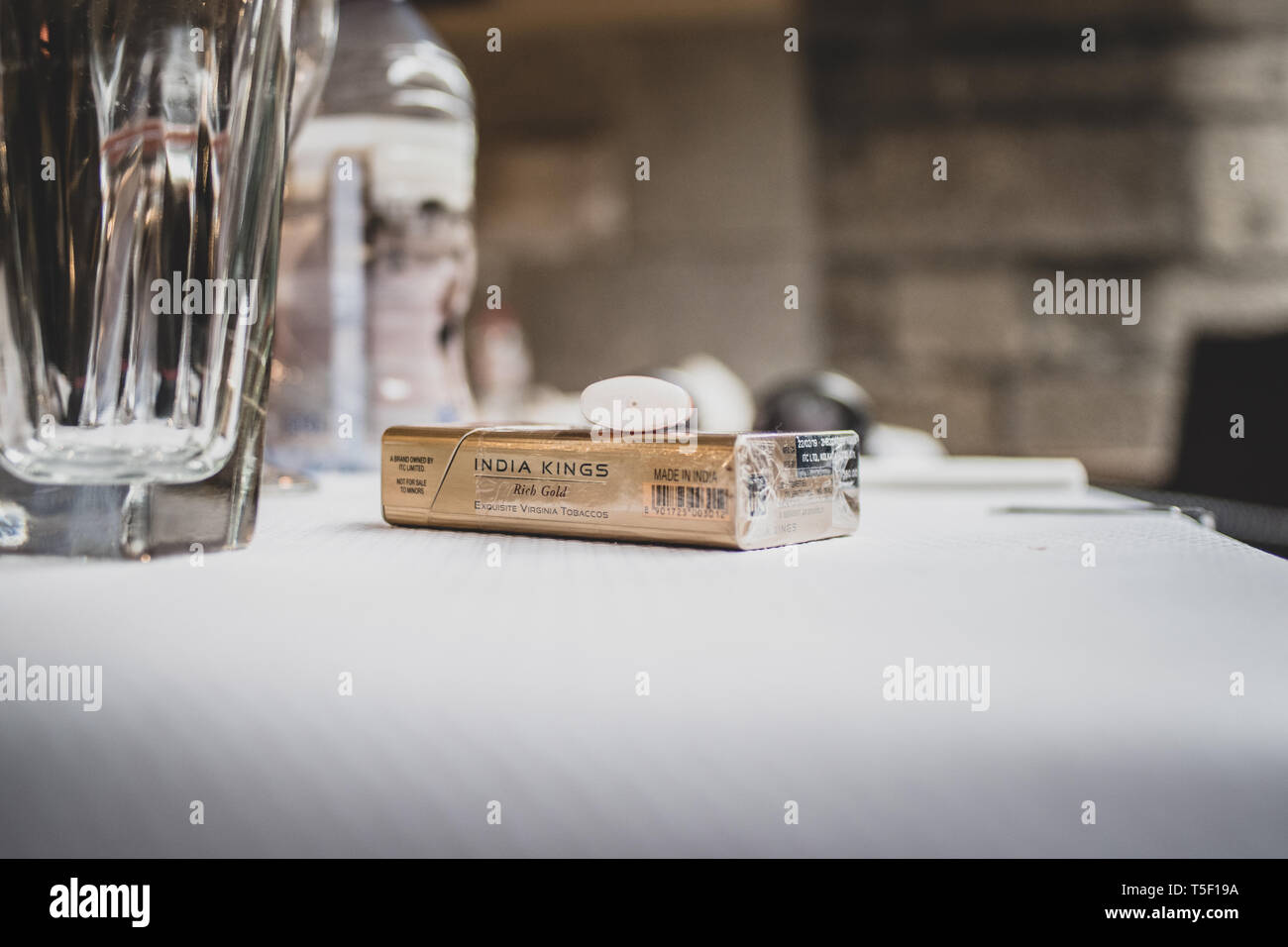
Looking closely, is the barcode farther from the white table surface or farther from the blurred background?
the blurred background

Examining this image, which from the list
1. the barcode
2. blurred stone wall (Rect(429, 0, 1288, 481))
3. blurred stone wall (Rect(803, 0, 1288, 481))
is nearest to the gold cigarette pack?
the barcode

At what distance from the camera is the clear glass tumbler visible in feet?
0.91

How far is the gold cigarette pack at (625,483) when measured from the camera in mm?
300

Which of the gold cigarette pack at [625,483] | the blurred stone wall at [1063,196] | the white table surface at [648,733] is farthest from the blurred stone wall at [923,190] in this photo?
the white table surface at [648,733]

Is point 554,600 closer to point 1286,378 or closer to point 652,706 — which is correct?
point 652,706

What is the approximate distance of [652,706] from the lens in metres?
0.17

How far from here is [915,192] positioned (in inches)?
96.0

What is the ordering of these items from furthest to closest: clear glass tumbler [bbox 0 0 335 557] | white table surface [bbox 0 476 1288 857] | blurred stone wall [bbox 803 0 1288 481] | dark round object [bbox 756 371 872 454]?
blurred stone wall [bbox 803 0 1288 481] < dark round object [bbox 756 371 872 454] < clear glass tumbler [bbox 0 0 335 557] < white table surface [bbox 0 476 1288 857]

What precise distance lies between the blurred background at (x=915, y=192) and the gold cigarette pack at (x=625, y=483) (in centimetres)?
188

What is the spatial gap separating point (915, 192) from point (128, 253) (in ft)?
7.75

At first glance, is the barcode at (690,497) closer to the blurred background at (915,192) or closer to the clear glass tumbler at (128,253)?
the clear glass tumbler at (128,253)

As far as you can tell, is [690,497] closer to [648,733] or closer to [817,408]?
[648,733]

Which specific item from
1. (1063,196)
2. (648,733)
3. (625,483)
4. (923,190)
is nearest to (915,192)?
(923,190)
